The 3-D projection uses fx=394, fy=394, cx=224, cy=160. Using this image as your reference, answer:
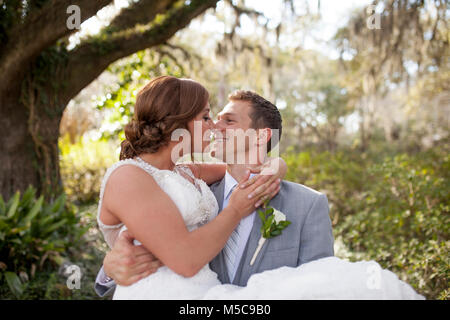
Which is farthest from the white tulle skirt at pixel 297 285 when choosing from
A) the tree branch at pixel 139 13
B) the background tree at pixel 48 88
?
the tree branch at pixel 139 13

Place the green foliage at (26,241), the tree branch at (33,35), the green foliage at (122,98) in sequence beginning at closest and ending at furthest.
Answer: the tree branch at (33,35) < the green foliage at (26,241) < the green foliage at (122,98)

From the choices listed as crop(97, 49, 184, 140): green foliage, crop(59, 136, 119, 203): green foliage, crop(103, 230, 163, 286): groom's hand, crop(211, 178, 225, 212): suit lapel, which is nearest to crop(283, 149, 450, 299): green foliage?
crop(211, 178, 225, 212): suit lapel

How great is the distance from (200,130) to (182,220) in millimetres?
553

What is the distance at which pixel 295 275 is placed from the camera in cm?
184

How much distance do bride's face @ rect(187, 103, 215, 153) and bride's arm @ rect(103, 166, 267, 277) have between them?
15.5 inches

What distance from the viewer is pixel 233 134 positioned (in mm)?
2527

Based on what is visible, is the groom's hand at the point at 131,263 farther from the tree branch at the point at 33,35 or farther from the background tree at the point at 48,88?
the background tree at the point at 48,88

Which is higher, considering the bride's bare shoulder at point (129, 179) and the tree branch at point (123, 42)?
the tree branch at point (123, 42)

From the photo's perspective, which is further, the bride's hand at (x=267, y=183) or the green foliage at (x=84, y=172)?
the green foliage at (x=84, y=172)

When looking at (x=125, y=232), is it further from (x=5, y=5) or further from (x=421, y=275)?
(x=5, y=5)

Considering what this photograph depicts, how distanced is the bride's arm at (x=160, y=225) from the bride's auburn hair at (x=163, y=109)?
0.85 feet

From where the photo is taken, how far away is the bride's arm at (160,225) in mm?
1708

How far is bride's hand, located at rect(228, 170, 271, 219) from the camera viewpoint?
1941 millimetres

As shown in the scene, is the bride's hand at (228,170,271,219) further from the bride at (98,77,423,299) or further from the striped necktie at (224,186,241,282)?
the striped necktie at (224,186,241,282)
